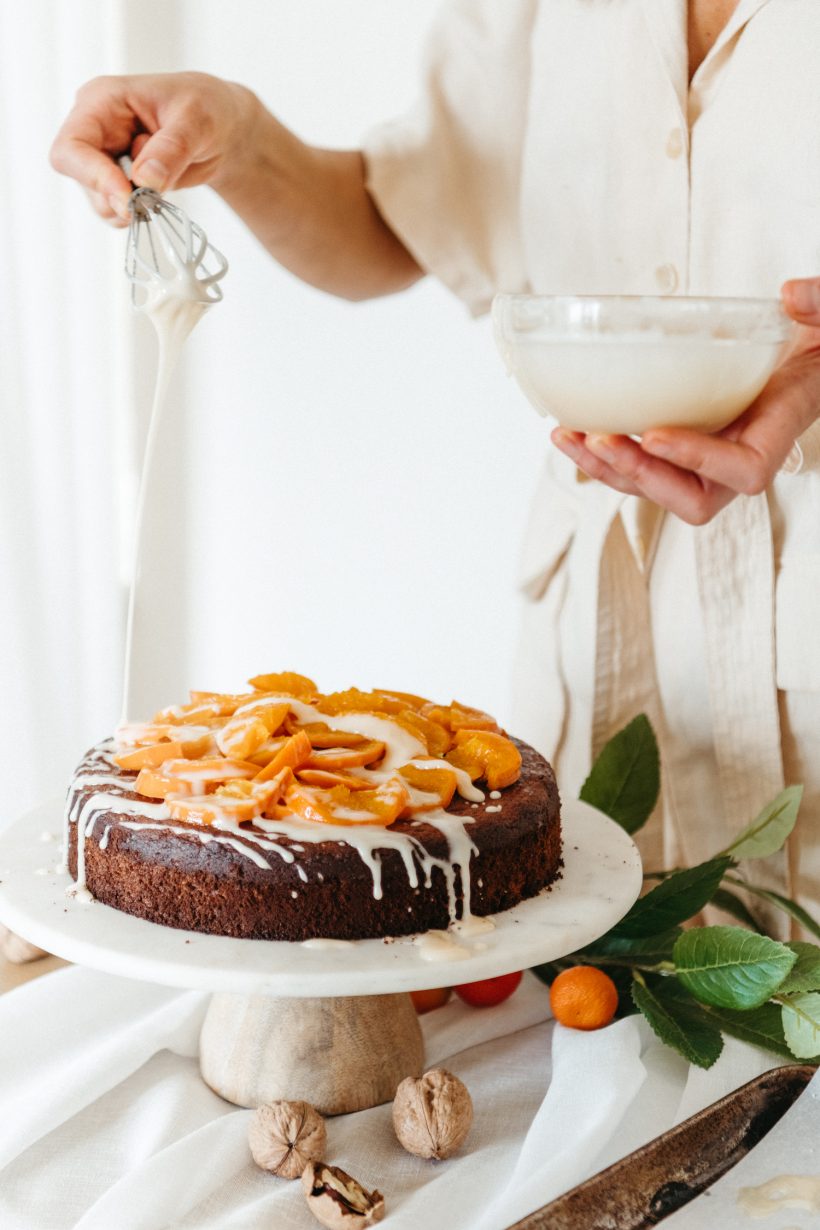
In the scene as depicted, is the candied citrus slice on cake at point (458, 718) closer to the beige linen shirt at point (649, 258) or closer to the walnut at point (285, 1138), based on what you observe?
the beige linen shirt at point (649, 258)

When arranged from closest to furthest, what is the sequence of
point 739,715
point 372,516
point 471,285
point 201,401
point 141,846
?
point 141,846
point 739,715
point 471,285
point 372,516
point 201,401

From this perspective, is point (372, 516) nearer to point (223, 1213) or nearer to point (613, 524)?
point (613, 524)

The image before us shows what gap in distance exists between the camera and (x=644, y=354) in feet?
2.20

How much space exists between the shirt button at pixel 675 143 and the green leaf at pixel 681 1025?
0.62m

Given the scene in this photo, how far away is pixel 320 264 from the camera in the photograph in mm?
1196

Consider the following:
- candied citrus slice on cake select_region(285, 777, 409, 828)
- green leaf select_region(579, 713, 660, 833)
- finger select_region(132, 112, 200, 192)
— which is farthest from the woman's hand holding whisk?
green leaf select_region(579, 713, 660, 833)

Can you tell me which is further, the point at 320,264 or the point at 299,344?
the point at 299,344

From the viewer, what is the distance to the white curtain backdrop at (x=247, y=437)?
1776 mm

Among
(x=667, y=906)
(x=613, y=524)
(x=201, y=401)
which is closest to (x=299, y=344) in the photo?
(x=201, y=401)

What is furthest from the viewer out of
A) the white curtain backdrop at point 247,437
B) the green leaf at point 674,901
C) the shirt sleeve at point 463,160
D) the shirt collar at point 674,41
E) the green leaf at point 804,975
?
the white curtain backdrop at point 247,437

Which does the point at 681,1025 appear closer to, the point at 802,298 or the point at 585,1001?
the point at 585,1001

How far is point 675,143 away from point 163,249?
0.40 metres

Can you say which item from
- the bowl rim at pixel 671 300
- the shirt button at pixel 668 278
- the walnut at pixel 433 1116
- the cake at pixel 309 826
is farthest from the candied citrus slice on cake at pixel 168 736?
the shirt button at pixel 668 278

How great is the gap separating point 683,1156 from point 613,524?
543 mm
